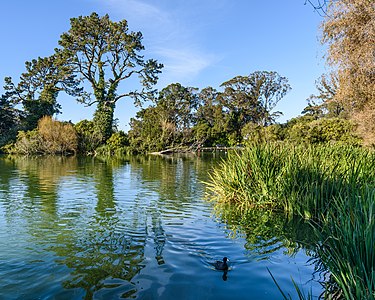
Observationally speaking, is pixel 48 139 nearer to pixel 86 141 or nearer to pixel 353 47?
pixel 86 141

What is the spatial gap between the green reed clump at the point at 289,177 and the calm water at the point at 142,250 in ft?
1.88

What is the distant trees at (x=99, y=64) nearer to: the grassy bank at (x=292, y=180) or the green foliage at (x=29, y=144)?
the green foliage at (x=29, y=144)

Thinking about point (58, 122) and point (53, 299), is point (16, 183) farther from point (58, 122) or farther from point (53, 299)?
point (58, 122)

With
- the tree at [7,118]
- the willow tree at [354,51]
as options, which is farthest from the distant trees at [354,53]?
the tree at [7,118]

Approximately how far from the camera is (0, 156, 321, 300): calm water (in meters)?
3.76

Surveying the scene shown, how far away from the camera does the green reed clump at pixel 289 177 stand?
22.2ft

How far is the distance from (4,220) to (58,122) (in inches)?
1135

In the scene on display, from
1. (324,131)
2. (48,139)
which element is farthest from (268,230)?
(48,139)

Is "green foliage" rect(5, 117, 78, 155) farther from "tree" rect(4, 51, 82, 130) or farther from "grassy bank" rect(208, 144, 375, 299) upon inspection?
"grassy bank" rect(208, 144, 375, 299)

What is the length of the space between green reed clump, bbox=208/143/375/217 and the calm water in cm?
57

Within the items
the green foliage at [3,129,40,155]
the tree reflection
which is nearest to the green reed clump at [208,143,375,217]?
the tree reflection

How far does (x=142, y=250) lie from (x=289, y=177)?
4004 millimetres

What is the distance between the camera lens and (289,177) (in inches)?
295

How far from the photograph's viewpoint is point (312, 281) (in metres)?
3.94
